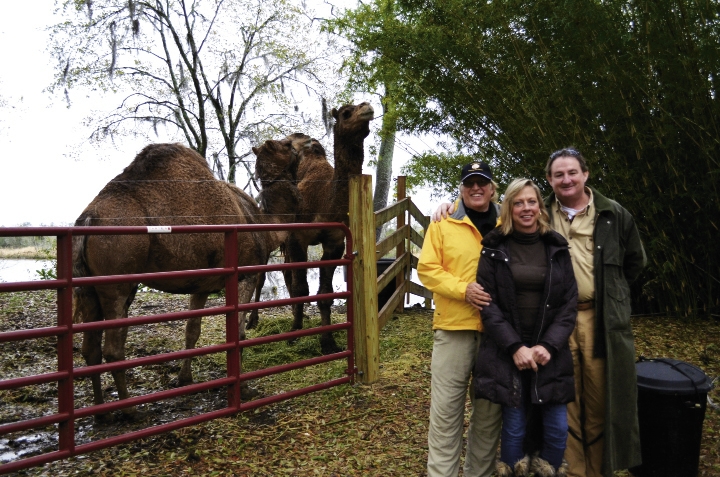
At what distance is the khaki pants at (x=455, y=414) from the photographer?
295 centimetres

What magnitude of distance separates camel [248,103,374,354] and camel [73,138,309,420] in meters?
0.55

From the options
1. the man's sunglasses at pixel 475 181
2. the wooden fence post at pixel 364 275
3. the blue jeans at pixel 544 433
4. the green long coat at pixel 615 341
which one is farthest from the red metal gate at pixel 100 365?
the green long coat at pixel 615 341

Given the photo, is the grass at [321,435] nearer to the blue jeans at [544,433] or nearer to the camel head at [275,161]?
the blue jeans at [544,433]

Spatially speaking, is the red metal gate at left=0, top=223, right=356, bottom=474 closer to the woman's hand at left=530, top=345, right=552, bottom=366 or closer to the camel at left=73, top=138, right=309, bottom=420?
the camel at left=73, top=138, right=309, bottom=420

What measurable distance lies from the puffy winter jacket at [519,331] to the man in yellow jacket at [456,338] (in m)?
0.17

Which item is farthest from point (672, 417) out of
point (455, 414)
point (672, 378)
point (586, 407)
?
point (455, 414)

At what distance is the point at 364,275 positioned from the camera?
4891 mm

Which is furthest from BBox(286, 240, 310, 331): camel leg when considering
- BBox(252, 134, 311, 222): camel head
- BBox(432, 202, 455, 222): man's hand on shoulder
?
BBox(432, 202, 455, 222): man's hand on shoulder

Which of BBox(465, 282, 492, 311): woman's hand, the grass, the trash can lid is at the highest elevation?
BBox(465, 282, 492, 311): woman's hand

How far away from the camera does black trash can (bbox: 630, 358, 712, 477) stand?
10.4 ft

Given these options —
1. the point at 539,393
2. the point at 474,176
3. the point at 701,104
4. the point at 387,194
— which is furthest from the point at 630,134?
the point at 387,194

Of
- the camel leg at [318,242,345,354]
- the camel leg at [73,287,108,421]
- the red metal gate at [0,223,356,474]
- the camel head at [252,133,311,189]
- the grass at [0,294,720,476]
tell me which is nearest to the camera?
the red metal gate at [0,223,356,474]

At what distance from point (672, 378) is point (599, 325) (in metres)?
0.70

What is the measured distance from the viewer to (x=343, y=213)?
21.4 feet
